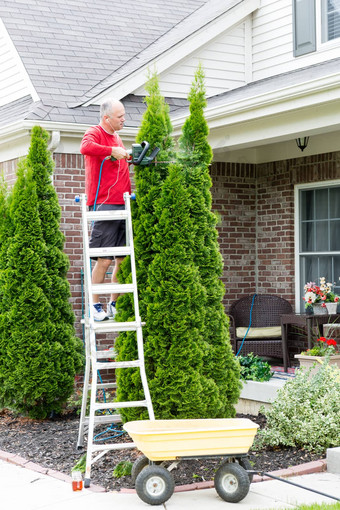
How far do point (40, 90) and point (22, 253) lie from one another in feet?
9.32

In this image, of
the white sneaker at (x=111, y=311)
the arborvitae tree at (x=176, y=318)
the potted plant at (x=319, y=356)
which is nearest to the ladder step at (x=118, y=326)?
the arborvitae tree at (x=176, y=318)

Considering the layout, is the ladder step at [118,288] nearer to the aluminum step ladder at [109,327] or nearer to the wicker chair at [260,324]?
the aluminum step ladder at [109,327]

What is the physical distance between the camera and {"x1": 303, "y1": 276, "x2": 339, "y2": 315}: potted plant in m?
8.73

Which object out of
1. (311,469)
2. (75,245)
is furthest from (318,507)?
(75,245)

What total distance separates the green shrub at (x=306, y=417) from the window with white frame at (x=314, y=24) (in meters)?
4.90

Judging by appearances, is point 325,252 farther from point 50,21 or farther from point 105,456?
point 50,21

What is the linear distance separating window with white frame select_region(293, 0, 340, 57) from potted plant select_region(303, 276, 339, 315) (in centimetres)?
315

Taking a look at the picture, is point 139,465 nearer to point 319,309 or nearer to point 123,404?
point 123,404

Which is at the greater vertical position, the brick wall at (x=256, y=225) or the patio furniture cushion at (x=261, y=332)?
the brick wall at (x=256, y=225)

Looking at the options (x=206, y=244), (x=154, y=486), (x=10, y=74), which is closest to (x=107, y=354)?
(x=206, y=244)

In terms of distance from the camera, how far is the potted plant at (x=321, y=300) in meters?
8.73

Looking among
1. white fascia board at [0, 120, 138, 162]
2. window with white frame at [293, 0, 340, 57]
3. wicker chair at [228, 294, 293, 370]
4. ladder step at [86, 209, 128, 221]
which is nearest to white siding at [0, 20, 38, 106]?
white fascia board at [0, 120, 138, 162]

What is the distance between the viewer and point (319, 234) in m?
9.71

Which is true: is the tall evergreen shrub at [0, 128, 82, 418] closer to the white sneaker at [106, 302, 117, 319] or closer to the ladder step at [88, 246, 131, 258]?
the white sneaker at [106, 302, 117, 319]
